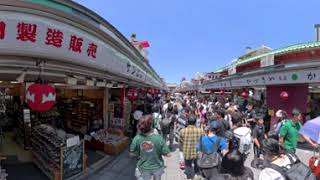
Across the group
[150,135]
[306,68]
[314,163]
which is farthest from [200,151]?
[306,68]

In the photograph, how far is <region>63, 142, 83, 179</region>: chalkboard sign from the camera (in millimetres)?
7488

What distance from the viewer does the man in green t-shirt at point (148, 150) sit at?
4715mm

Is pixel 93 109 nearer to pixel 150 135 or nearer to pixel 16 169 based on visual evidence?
pixel 16 169

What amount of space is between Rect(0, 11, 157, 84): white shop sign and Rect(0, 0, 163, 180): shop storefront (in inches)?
0.4

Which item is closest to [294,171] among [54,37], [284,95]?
[54,37]

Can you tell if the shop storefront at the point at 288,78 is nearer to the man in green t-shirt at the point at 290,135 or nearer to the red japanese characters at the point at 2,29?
the man in green t-shirt at the point at 290,135

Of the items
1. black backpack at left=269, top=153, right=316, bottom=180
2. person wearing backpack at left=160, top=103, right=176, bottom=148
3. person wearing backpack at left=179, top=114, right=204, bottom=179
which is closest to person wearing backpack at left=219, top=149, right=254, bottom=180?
black backpack at left=269, top=153, right=316, bottom=180

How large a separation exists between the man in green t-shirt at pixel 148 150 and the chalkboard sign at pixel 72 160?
323 cm

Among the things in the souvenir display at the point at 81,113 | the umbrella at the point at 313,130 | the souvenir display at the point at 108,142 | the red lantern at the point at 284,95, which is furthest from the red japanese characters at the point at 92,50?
the red lantern at the point at 284,95

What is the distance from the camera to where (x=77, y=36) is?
4.66 metres

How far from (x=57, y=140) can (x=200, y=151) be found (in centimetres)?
391

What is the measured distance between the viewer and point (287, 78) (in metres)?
11.9

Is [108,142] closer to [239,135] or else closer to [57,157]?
[57,157]

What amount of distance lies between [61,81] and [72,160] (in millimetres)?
3205
